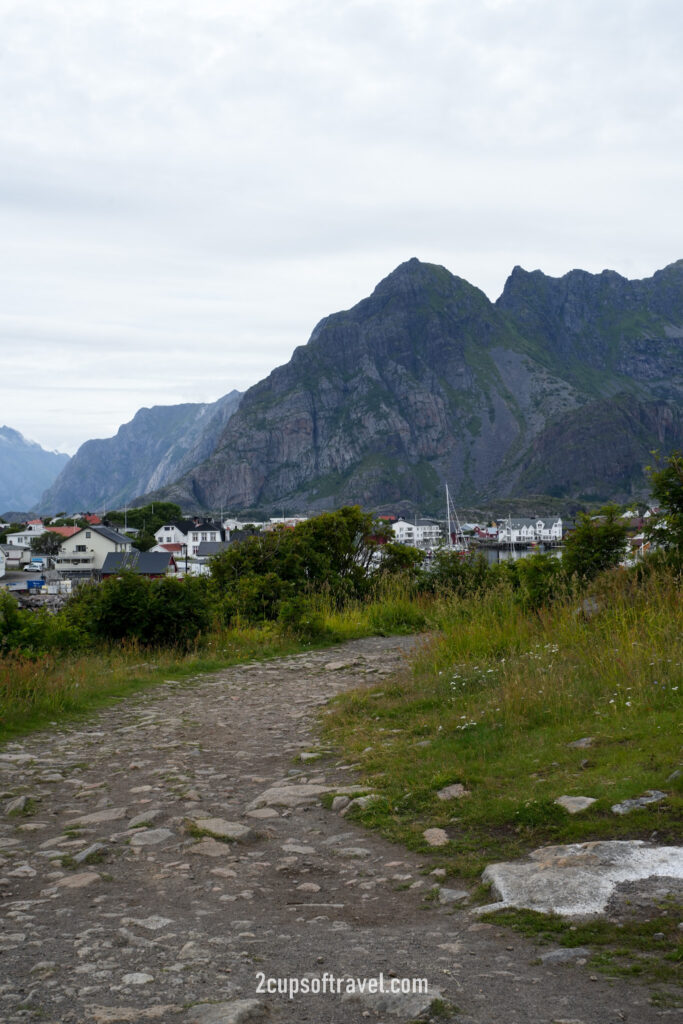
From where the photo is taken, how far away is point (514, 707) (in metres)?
7.33

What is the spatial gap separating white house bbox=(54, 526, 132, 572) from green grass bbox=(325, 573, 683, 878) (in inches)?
3952

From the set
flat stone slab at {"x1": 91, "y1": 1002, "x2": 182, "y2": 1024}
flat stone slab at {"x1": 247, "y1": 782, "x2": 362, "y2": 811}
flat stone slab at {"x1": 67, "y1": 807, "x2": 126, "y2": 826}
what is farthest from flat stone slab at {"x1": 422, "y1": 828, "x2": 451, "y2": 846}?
flat stone slab at {"x1": 67, "y1": 807, "x2": 126, "y2": 826}

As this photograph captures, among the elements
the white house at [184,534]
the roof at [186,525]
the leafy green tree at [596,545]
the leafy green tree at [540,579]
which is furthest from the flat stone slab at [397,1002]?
the roof at [186,525]

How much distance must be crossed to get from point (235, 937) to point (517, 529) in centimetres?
18875

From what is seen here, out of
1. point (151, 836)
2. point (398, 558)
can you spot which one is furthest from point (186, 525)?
point (151, 836)

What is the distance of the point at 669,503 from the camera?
11695mm

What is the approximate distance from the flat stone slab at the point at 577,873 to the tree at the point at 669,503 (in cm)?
785

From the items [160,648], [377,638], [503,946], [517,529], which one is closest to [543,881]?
[503,946]

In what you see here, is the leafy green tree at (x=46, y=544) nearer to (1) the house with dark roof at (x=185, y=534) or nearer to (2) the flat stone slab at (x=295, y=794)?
(1) the house with dark roof at (x=185, y=534)

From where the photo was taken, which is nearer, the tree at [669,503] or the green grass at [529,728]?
the green grass at [529,728]

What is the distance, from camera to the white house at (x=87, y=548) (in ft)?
347

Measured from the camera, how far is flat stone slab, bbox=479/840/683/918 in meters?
3.86

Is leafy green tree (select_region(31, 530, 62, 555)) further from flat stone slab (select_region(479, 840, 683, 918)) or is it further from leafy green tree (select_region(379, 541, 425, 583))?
flat stone slab (select_region(479, 840, 683, 918))

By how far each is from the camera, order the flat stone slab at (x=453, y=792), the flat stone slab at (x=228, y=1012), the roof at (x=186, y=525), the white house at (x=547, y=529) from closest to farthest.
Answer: the flat stone slab at (x=228, y=1012) < the flat stone slab at (x=453, y=792) < the roof at (x=186, y=525) < the white house at (x=547, y=529)
